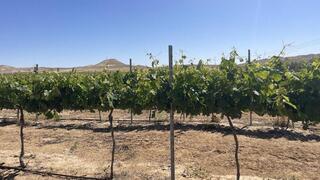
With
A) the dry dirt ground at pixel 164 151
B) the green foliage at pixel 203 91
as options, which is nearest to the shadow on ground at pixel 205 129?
the dry dirt ground at pixel 164 151

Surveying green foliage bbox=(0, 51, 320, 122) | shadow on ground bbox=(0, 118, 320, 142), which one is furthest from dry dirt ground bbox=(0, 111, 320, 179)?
green foliage bbox=(0, 51, 320, 122)

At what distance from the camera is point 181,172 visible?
9.15 metres

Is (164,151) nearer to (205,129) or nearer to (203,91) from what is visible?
(205,129)

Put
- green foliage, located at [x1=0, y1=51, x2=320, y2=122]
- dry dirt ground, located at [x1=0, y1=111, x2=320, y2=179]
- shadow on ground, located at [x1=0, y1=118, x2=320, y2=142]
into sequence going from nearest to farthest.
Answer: green foliage, located at [x1=0, y1=51, x2=320, y2=122], dry dirt ground, located at [x1=0, y1=111, x2=320, y2=179], shadow on ground, located at [x1=0, y1=118, x2=320, y2=142]

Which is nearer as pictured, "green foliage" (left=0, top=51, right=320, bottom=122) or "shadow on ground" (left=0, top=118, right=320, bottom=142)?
"green foliage" (left=0, top=51, right=320, bottom=122)

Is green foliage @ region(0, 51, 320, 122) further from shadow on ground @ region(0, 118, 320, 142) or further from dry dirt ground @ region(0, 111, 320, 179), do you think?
shadow on ground @ region(0, 118, 320, 142)

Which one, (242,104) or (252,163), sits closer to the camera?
(242,104)

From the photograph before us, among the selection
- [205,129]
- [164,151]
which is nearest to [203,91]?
[164,151]

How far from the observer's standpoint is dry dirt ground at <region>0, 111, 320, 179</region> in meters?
9.23

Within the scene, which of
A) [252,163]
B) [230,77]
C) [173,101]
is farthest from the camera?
[252,163]

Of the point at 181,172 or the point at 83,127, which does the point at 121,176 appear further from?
the point at 83,127

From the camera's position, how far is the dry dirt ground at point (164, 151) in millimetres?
9234

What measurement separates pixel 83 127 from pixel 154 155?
5.02m

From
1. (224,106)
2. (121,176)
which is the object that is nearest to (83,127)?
(121,176)
